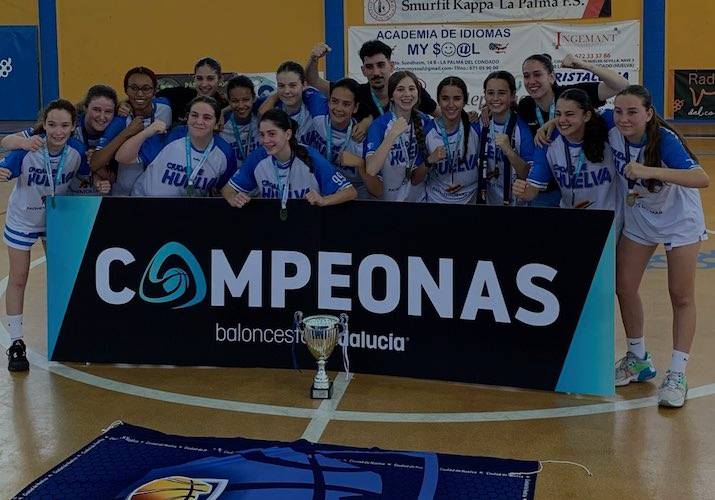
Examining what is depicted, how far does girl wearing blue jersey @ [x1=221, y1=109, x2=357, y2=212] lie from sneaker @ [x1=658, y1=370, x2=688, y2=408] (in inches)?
75.4

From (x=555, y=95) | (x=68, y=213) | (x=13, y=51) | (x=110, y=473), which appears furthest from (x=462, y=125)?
(x=13, y=51)

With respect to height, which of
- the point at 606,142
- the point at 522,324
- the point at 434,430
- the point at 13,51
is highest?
the point at 13,51

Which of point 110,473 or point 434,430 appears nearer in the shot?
point 110,473

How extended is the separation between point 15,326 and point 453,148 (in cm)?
280

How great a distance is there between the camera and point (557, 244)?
4.72 meters

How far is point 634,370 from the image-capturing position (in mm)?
5082

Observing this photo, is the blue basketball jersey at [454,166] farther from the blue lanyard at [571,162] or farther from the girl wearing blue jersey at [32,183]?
the girl wearing blue jersey at [32,183]

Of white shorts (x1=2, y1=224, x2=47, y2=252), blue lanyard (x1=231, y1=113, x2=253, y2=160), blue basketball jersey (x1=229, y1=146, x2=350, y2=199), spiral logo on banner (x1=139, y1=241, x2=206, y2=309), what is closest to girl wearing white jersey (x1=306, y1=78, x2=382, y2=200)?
blue basketball jersey (x1=229, y1=146, x2=350, y2=199)

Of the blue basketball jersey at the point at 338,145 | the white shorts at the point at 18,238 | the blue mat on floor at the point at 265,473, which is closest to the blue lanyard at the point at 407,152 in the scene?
the blue basketball jersey at the point at 338,145

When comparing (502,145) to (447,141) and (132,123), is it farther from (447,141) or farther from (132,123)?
(132,123)

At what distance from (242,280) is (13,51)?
46.3ft

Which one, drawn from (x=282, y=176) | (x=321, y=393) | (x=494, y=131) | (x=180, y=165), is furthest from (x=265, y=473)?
(x=494, y=131)

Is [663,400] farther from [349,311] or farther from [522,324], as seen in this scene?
[349,311]

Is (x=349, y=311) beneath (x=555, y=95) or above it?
beneath
